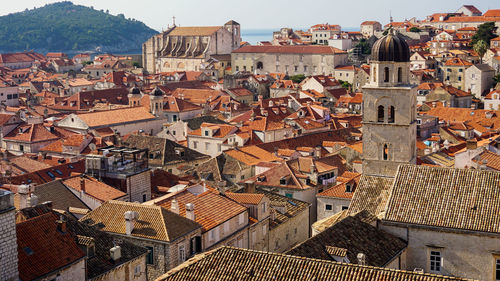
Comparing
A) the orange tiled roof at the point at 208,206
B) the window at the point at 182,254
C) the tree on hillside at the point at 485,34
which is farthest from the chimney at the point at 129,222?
the tree on hillside at the point at 485,34

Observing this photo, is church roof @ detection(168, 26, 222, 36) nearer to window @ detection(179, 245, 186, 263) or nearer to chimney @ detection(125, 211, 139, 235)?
chimney @ detection(125, 211, 139, 235)

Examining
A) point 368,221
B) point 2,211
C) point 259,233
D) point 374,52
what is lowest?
point 259,233

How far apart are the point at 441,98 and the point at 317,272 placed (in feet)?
253

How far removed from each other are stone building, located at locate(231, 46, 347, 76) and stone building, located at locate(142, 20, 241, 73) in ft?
45.2

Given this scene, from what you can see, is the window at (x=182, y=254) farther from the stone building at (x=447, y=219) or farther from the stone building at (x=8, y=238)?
the stone building at (x=8, y=238)

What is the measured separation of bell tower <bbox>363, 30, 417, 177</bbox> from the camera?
36.4 meters

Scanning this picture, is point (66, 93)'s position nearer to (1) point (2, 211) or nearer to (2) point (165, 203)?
(2) point (165, 203)

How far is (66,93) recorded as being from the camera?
124 m

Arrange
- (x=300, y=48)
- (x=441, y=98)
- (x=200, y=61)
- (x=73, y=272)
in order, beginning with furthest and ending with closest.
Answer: (x=200, y=61)
(x=300, y=48)
(x=441, y=98)
(x=73, y=272)

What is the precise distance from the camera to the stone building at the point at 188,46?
520 ft

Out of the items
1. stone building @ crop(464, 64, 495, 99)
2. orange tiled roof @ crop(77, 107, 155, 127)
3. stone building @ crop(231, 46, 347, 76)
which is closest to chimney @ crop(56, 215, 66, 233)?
orange tiled roof @ crop(77, 107, 155, 127)

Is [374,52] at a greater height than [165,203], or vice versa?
[374,52]

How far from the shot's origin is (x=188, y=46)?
535 ft

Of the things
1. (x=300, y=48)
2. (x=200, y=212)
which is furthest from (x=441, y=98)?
(x=200, y=212)
